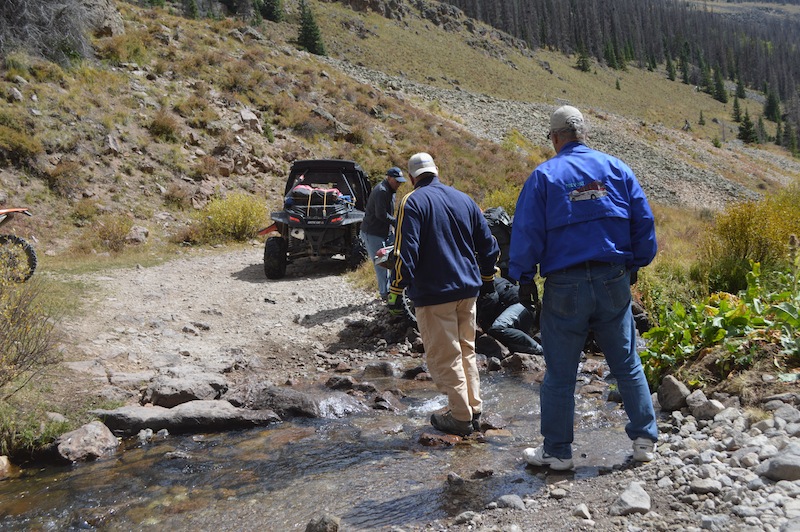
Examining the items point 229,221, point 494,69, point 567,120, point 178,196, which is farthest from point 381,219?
point 494,69

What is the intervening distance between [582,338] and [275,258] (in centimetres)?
803

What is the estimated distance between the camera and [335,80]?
30.8m

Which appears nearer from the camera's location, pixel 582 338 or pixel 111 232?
pixel 582 338

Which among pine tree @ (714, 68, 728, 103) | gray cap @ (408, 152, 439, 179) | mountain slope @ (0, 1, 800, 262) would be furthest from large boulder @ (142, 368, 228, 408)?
pine tree @ (714, 68, 728, 103)

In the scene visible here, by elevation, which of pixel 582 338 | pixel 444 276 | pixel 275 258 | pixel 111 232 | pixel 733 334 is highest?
pixel 444 276

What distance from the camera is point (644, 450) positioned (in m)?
3.44

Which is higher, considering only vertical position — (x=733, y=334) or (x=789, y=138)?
(x=733, y=334)

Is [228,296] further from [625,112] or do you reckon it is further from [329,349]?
[625,112]

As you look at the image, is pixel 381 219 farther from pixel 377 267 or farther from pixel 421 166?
pixel 421 166

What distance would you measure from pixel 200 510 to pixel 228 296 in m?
6.18

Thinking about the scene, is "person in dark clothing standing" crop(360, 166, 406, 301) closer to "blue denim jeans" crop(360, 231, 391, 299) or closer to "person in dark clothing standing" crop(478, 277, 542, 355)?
"blue denim jeans" crop(360, 231, 391, 299)

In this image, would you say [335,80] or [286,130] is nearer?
[286,130]

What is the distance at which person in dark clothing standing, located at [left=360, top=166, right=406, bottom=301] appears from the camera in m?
8.08

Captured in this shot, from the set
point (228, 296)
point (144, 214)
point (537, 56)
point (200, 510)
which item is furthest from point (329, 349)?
point (537, 56)
